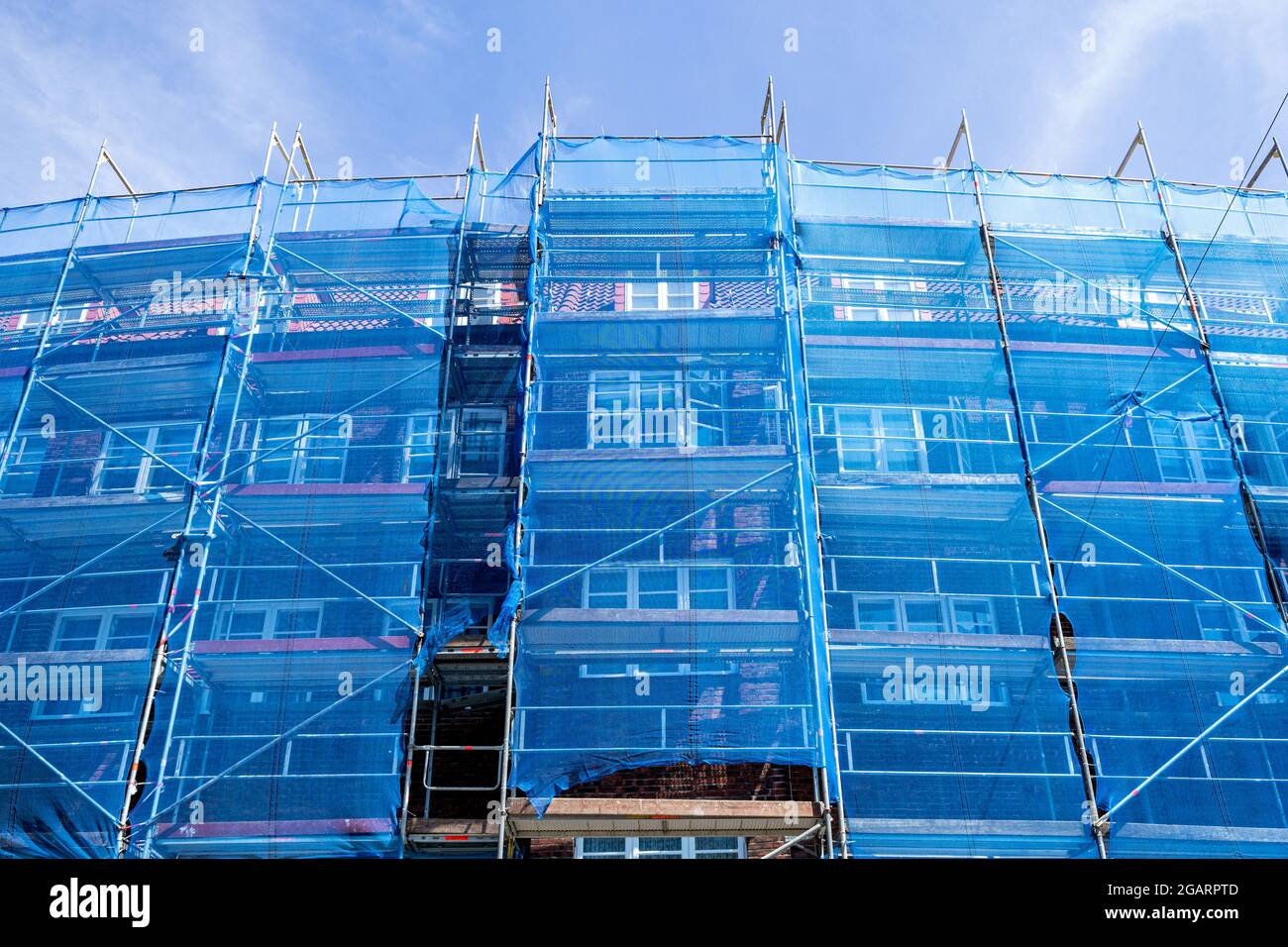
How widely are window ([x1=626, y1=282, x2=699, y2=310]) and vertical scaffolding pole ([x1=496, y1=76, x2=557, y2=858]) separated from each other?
1859 millimetres

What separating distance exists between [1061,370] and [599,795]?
7.82 metres

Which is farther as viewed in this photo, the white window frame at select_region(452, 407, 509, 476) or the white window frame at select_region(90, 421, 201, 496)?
the white window frame at select_region(452, 407, 509, 476)

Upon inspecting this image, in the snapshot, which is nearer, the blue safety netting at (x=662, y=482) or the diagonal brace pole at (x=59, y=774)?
the diagonal brace pole at (x=59, y=774)

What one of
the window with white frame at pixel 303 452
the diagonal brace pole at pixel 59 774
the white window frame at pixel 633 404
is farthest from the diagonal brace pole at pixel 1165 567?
the diagonal brace pole at pixel 59 774

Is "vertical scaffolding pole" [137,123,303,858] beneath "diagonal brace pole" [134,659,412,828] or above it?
above

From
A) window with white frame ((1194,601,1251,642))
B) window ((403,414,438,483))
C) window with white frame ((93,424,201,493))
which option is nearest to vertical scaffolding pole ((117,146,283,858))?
window with white frame ((93,424,201,493))

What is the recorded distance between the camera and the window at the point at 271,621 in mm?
11953

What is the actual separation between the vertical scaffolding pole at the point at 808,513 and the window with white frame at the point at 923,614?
116cm

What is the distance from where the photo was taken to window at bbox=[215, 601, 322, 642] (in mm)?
11953

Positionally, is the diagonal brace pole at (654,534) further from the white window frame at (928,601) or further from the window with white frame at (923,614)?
the window with white frame at (923,614)

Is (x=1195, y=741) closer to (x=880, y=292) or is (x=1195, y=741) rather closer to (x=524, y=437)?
(x=880, y=292)

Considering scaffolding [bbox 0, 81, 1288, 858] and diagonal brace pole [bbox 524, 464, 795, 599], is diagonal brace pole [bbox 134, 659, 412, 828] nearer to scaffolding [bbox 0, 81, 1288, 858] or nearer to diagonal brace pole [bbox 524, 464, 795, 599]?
scaffolding [bbox 0, 81, 1288, 858]

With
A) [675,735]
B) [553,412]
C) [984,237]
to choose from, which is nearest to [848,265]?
[984,237]
